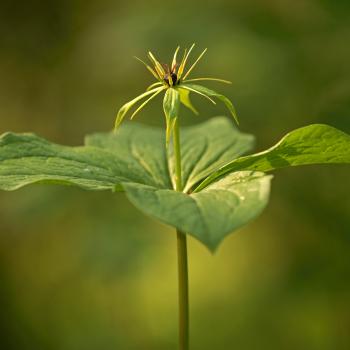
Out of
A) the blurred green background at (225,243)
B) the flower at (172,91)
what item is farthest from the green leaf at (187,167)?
the blurred green background at (225,243)

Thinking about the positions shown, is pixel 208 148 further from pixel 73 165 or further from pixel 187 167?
pixel 73 165

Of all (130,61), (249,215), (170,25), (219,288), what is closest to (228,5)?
(170,25)

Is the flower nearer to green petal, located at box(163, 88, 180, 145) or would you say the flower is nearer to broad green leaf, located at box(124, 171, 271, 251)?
green petal, located at box(163, 88, 180, 145)

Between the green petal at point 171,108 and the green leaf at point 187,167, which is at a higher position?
the green petal at point 171,108

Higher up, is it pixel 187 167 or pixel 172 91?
pixel 172 91

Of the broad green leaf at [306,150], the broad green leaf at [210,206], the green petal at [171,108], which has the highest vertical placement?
the green petal at [171,108]

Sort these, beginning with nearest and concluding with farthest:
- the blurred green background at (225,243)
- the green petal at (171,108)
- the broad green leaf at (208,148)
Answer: the green petal at (171,108) → the broad green leaf at (208,148) → the blurred green background at (225,243)

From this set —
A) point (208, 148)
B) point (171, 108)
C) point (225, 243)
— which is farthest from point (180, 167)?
point (225, 243)

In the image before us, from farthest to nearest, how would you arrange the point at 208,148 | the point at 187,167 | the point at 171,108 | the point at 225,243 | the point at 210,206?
the point at 225,243 → the point at 208,148 → the point at 187,167 → the point at 171,108 → the point at 210,206

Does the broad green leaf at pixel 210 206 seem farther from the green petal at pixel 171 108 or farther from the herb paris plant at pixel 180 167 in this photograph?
the green petal at pixel 171 108
